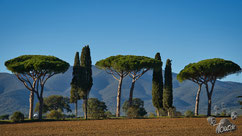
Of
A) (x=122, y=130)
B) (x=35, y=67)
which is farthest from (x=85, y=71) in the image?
(x=122, y=130)

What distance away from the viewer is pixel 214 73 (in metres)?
50.0

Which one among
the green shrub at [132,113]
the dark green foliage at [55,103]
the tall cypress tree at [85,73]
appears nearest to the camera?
the green shrub at [132,113]

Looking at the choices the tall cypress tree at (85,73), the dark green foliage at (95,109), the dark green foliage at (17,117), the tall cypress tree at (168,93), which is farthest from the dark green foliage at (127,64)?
the dark green foliage at (17,117)

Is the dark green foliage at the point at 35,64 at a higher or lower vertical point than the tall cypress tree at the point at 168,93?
higher

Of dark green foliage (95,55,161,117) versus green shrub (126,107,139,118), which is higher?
dark green foliage (95,55,161,117)

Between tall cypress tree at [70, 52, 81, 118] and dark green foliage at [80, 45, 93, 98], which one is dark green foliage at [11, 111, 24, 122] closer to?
dark green foliage at [80, 45, 93, 98]

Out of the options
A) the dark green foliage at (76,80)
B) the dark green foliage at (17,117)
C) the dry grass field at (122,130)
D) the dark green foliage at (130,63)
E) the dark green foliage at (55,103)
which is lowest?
the dry grass field at (122,130)

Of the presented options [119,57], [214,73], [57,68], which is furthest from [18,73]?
[214,73]

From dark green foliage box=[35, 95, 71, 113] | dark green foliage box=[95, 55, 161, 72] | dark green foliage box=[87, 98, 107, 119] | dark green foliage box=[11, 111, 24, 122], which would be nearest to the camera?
dark green foliage box=[11, 111, 24, 122]

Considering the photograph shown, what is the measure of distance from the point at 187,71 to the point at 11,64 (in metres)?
26.7

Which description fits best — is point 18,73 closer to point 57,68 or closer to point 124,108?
point 57,68

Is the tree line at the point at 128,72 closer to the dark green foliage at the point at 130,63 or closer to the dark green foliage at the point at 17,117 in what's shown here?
the dark green foliage at the point at 130,63

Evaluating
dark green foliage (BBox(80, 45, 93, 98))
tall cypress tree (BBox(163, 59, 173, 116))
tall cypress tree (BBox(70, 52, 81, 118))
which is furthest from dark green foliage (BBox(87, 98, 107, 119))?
tall cypress tree (BBox(163, 59, 173, 116))

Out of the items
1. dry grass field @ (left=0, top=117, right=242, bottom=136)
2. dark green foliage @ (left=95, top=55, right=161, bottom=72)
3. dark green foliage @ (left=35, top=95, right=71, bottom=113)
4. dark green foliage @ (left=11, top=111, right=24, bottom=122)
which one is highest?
dark green foliage @ (left=95, top=55, right=161, bottom=72)
